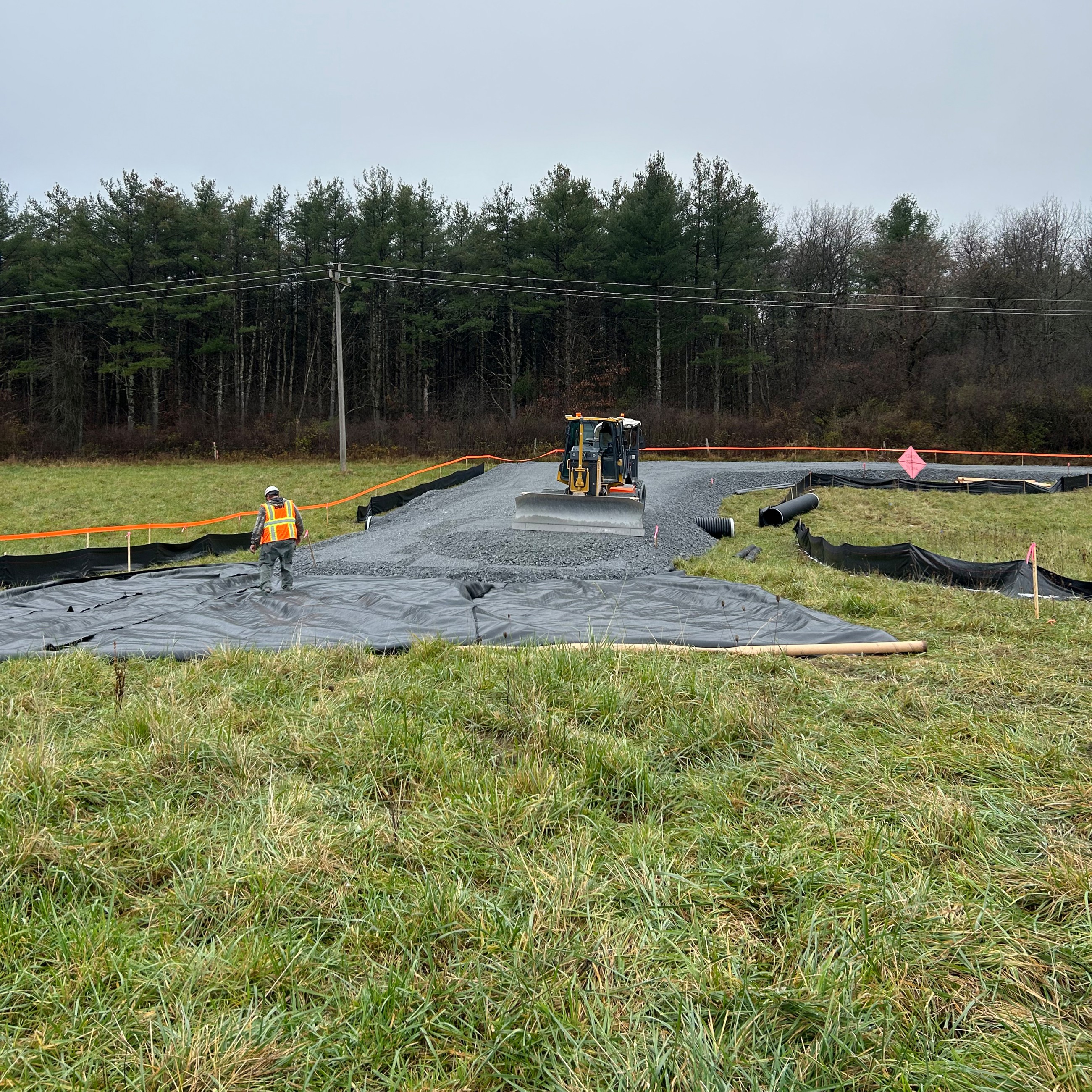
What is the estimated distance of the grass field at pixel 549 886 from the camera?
1.99m

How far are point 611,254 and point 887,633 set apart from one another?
3999cm

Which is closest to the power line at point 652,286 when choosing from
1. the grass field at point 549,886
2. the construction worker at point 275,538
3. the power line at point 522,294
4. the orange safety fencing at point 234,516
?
the power line at point 522,294

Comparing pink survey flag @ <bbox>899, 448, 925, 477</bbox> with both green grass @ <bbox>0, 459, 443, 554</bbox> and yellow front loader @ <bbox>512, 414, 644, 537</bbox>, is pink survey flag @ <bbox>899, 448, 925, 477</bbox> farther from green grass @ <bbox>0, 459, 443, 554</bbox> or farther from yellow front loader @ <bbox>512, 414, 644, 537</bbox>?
green grass @ <bbox>0, 459, 443, 554</bbox>

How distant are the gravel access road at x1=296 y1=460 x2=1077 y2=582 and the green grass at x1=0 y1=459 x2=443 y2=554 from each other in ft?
7.89

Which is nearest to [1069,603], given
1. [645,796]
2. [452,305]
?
[645,796]

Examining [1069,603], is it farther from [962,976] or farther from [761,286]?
[761,286]

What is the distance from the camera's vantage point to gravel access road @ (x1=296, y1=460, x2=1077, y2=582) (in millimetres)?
12055

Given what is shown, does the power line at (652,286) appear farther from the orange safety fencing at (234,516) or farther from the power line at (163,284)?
the orange safety fencing at (234,516)

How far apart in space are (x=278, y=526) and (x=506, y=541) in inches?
201

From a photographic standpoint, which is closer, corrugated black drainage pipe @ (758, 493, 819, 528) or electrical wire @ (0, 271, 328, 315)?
corrugated black drainage pipe @ (758, 493, 819, 528)

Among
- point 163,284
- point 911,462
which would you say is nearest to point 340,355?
point 911,462

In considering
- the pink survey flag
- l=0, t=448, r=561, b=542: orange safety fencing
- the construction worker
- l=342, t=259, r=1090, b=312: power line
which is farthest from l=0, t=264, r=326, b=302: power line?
the construction worker

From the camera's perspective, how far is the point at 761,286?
43375 millimetres

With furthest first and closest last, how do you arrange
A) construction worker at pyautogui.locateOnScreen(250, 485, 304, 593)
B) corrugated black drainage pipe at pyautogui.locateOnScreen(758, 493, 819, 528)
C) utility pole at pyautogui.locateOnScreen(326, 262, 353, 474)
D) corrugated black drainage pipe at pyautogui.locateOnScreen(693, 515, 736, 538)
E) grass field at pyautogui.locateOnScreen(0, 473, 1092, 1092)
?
utility pole at pyautogui.locateOnScreen(326, 262, 353, 474)
corrugated black drainage pipe at pyautogui.locateOnScreen(758, 493, 819, 528)
corrugated black drainage pipe at pyautogui.locateOnScreen(693, 515, 736, 538)
construction worker at pyautogui.locateOnScreen(250, 485, 304, 593)
grass field at pyautogui.locateOnScreen(0, 473, 1092, 1092)
